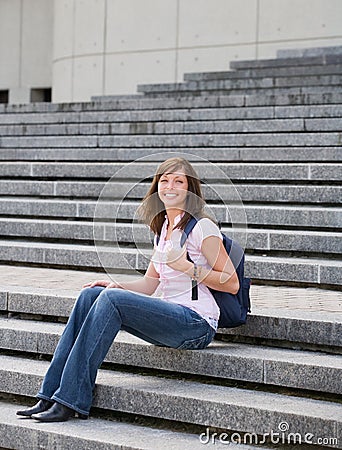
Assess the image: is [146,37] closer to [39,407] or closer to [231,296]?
[231,296]

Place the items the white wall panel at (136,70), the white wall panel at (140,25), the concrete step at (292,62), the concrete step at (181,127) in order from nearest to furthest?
the concrete step at (181,127) < the concrete step at (292,62) < the white wall panel at (140,25) < the white wall panel at (136,70)

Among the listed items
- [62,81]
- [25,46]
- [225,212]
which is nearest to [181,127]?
[225,212]

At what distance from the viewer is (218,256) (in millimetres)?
4551

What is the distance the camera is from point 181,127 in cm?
973

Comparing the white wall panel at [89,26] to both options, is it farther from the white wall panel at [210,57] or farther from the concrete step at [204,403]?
the concrete step at [204,403]

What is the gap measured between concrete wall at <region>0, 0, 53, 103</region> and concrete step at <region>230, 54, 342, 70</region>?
5159 mm

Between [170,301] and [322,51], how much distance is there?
8.43 m

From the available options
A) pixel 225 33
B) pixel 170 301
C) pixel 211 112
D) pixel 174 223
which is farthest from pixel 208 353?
pixel 225 33

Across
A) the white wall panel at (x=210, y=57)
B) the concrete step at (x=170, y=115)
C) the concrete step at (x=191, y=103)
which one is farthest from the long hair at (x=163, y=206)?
the white wall panel at (x=210, y=57)

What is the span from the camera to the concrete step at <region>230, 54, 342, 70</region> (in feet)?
38.4

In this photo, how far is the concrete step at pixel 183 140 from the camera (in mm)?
8445

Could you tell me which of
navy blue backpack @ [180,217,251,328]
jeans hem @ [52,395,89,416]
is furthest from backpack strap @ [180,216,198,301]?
jeans hem @ [52,395,89,416]

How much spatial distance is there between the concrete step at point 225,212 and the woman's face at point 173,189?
1.31 m

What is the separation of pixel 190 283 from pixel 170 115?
5642 mm
